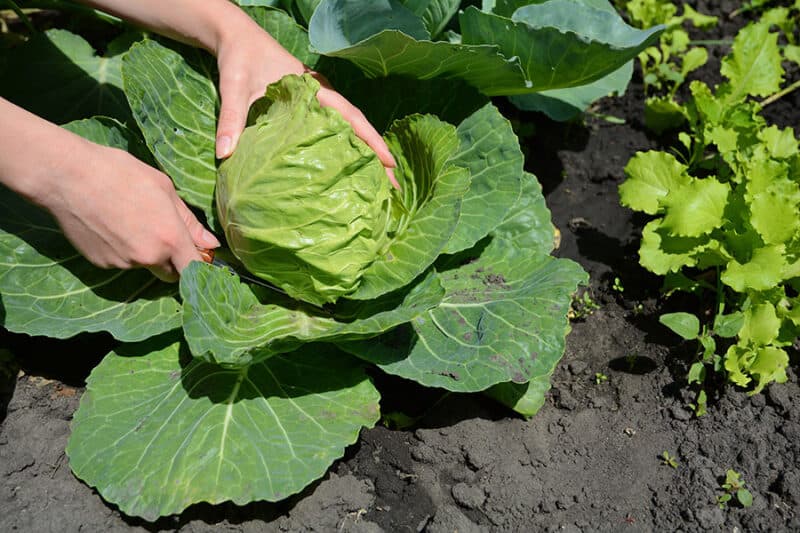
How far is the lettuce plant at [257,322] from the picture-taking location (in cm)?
258

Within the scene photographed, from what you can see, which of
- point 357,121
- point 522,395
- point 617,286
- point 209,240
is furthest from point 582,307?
point 209,240

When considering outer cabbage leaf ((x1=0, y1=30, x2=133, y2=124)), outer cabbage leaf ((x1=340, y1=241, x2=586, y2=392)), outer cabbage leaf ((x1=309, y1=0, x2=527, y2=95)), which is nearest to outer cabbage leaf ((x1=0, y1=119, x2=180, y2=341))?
outer cabbage leaf ((x1=340, y1=241, x2=586, y2=392))

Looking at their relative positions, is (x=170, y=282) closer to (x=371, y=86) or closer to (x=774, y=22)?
(x=371, y=86)

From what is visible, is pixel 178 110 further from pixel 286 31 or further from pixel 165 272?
pixel 165 272

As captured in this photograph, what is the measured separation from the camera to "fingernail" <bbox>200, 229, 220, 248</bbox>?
285 centimetres

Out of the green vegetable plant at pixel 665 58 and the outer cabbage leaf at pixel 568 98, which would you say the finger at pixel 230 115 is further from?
the green vegetable plant at pixel 665 58

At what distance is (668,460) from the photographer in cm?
303

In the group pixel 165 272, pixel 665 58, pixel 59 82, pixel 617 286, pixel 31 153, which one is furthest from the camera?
pixel 665 58

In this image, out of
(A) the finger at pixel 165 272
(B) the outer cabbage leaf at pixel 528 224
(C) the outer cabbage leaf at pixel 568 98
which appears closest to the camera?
(A) the finger at pixel 165 272

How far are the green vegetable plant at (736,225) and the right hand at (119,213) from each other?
6.43 feet

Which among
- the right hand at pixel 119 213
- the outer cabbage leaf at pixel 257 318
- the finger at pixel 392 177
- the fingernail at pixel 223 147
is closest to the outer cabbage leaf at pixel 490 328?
the outer cabbage leaf at pixel 257 318

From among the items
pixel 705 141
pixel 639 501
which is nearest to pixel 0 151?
pixel 639 501

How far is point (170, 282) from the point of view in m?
2.91

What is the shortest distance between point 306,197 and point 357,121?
52cm
